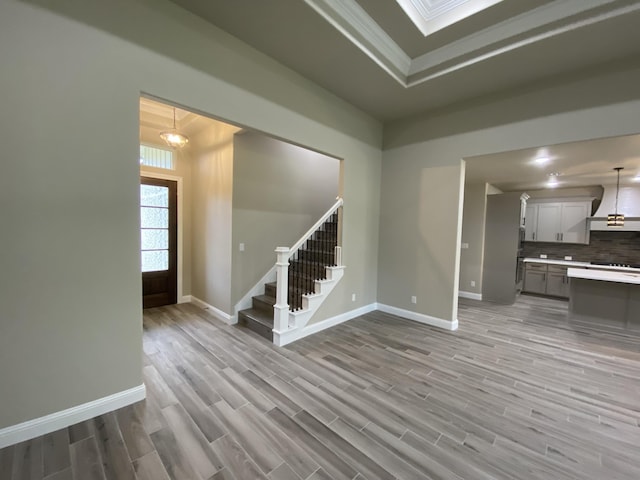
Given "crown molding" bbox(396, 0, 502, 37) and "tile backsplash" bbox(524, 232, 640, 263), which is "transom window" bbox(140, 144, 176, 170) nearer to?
"crown molding" bbox(396, 0, 502, 37)

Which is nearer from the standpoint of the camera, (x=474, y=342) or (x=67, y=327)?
(x=67, y=327)

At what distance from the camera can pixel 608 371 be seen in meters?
3.00

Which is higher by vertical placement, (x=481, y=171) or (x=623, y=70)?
(x=623, y=70)

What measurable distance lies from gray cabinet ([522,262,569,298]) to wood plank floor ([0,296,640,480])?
260 centimetres

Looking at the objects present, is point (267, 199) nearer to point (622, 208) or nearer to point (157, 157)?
point (157, 157)

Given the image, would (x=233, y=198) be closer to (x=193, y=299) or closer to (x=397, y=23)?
(x=193, y=299)

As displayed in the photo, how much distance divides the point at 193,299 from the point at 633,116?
22.3 ft

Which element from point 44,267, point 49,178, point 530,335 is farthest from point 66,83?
point 530,335

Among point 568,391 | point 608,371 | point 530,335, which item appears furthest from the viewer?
point 530,335

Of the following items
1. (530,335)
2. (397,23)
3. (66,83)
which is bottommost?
(530,335)

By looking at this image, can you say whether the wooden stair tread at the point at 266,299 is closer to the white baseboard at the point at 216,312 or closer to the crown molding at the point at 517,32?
the white baseboard at the point at 216,312

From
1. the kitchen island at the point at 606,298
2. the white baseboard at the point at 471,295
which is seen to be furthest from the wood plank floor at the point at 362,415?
the white baseboard at the point at 471,295

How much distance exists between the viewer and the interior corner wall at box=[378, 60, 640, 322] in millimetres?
2869

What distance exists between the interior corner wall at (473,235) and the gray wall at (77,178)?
594cm
